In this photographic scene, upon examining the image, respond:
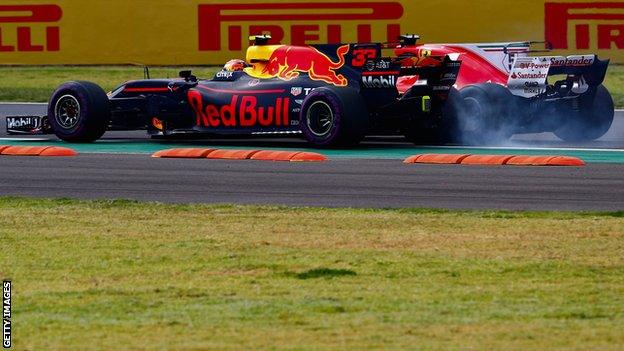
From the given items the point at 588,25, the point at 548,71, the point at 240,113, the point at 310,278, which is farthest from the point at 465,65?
the point at 310,278

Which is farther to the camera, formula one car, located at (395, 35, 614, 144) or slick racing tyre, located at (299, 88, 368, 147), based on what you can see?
formula one car, located at (395, 35, 614, 144)

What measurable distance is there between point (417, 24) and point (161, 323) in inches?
950

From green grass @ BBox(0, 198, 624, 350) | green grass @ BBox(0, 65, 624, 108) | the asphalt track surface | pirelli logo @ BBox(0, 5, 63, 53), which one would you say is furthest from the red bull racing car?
pirelli logo @ BBox(0, 5, 63, 53)

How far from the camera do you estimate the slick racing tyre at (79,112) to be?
20.7 meters

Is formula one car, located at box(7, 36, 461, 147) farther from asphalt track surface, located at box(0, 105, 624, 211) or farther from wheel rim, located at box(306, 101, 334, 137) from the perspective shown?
asphalt track surface, located at box(0, 105, 624, 211)

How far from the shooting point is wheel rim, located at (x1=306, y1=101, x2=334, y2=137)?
63.0ft

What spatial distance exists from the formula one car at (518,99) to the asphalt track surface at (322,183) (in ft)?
8.87

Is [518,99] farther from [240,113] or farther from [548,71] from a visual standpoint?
[240,113]

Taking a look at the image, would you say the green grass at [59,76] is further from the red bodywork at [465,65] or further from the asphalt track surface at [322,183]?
the asphalt track surface at [322,183]

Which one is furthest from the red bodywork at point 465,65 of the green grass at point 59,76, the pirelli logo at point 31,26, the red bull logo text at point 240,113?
the pirelli logo at point 31,26

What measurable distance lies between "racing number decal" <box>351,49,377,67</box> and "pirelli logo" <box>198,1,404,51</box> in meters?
11.8

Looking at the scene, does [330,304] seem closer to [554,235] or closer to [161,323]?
[161,323]

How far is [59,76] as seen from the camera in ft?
109

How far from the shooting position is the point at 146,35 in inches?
1287
